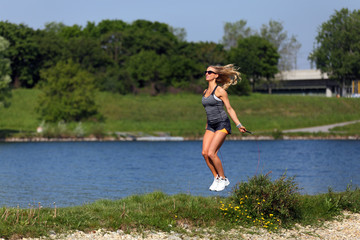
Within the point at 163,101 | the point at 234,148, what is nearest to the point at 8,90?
the point at 234,148

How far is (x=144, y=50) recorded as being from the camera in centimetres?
12938

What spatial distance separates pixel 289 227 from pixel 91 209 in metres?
5.12

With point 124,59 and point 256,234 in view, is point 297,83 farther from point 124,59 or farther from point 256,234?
point 256,234

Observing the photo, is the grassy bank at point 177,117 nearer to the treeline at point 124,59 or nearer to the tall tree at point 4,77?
the tall tree at point 4,77

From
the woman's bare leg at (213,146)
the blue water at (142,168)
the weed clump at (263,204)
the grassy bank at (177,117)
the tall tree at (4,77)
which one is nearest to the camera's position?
the weed clump at (263,204)

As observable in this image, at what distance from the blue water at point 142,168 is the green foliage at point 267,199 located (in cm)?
335

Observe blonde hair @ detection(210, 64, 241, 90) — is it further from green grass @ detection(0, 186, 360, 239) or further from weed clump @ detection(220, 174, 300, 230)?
green grass @ detection(0, 186, 360, 239)

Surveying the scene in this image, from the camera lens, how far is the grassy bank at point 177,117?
81938 millimetres

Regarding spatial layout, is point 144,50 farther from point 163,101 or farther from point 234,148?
point 234,148

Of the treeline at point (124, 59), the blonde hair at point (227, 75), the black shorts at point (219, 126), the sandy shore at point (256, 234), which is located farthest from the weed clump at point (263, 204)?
the treeline at point (124, 59)

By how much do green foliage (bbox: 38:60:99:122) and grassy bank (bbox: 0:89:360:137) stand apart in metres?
2.47

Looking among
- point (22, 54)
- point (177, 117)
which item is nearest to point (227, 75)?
point (177, 117)

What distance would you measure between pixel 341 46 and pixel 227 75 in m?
65.9

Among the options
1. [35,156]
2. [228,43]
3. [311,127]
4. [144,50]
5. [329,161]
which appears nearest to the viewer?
[329,161]
